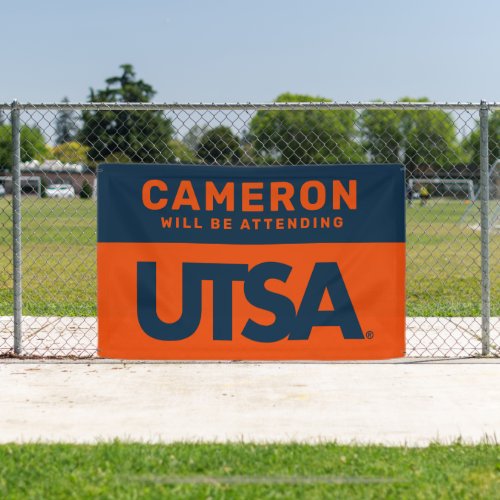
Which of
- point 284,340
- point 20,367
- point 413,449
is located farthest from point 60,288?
point 413,449

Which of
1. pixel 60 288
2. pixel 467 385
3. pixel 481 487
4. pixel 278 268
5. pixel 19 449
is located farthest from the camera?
pixel 60 288

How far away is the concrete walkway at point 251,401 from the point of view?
4516 millimetres

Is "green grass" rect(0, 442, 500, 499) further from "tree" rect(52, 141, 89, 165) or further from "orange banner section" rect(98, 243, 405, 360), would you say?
"tree" rect(52, 141, 89, 165)

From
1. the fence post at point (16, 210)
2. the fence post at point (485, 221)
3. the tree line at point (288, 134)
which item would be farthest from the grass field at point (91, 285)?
the tree line at point (288, 134)

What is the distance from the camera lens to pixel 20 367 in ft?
20.1

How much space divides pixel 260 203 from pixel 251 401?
1.46m

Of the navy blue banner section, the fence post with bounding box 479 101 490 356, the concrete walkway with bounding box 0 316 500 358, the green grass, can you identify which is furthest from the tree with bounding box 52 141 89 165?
the green grass

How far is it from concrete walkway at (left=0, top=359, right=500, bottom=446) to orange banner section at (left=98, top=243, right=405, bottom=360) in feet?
0.46

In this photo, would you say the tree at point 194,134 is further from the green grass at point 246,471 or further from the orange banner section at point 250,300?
the green grass at point 246,471

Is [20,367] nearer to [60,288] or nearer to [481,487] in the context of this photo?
[481,487]

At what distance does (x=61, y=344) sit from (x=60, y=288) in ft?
13.5

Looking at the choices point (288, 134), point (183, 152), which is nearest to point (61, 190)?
point (183, 152)

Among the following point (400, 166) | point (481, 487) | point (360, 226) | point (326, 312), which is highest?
point (400, 166)

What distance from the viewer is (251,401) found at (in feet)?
16.9
